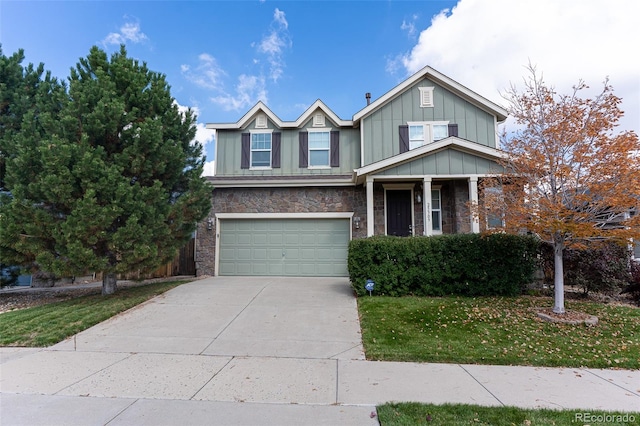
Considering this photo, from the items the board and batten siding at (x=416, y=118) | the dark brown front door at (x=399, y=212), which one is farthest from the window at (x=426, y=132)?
the dark brown front door at (x=399, y=212)

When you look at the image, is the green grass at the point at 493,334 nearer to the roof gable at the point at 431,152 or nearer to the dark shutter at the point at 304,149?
the roof gable at the point at 431,152

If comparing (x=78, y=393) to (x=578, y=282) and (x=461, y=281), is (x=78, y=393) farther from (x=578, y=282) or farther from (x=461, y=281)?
(x=578, y=282)

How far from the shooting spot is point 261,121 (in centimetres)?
1341

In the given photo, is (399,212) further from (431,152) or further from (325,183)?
(325,183)

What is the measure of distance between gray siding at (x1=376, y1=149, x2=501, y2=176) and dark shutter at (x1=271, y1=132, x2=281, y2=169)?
5080mm

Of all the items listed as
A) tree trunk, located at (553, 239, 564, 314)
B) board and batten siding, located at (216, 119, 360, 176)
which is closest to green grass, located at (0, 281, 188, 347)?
board and batten siding, located at (216, 119, 360, 176)

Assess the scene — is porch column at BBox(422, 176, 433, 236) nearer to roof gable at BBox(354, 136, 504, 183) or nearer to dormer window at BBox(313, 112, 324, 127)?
roof gable at BBox(354, 136, 504, 183)

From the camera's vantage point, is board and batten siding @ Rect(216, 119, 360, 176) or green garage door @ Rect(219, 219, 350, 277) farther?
board and batten siding @ Rect(216, 119, 360, 176)

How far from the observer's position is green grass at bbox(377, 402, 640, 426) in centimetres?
298

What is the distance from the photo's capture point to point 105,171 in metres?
7.38

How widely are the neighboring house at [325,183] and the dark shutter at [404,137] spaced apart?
38mm

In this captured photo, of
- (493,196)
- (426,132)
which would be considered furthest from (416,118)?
(493,196)

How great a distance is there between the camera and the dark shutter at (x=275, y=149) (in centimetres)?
1309

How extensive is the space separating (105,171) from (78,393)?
5.17 metres
